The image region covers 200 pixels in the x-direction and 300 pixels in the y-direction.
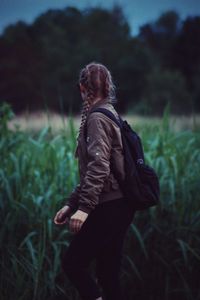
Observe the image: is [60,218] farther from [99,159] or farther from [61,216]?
[99,159]

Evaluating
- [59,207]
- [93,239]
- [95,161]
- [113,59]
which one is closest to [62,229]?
[59,207]

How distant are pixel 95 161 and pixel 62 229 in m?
1.43

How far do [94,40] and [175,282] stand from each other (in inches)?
853

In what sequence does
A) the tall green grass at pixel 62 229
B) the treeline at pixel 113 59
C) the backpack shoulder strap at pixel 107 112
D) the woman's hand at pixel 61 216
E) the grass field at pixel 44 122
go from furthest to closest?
the treeline at pixel 113 59 → the grass field at pixel 44 122 → the tall green grass at pixel 62 229 → the woman's hand at pixel 61 216 → the backpack shoulder strap at pixel 107 112

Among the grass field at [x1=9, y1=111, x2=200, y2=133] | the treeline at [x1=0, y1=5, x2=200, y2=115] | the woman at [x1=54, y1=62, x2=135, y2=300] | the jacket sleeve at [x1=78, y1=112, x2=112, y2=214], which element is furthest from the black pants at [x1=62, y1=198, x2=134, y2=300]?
the treeline at [x1=0, y1=5, x2=200, y2=115]

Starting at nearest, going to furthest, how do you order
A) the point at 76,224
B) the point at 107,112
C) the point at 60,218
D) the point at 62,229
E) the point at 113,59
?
the point at 76,224
the point at 107,112
the point at 60,218
the point at 62,229
the point at 113,59

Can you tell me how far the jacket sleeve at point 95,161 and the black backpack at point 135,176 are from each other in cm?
7

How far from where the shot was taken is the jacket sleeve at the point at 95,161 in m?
2.13

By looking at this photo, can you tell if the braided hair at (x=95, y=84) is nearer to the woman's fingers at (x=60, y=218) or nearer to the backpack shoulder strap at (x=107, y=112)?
the backpack shoulder strap at (x=107, y=112)

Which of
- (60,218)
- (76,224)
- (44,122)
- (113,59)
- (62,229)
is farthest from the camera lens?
(113,59)

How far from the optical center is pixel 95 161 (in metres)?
2.15

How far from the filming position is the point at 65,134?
166 inches

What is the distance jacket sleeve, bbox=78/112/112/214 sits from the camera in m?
2.13

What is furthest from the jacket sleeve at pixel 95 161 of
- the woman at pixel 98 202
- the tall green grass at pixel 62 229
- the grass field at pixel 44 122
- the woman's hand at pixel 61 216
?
the grass field at pixel 44 122
